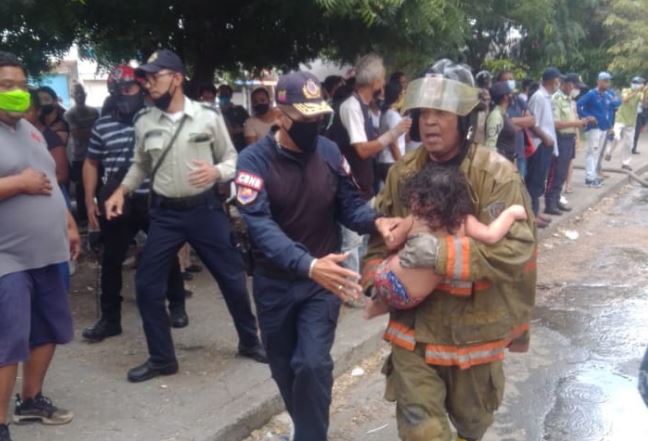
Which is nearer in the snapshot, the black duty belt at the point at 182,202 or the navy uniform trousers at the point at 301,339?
the navy uniform trousers at the point at 301,339

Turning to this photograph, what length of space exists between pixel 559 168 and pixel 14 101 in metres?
8.01

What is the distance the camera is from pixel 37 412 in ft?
13.5

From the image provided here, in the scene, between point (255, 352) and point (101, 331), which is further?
point (101, 331)

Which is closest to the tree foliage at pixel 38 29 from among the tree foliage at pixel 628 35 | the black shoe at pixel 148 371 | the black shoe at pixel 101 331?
the black shoe at pixel 101 331

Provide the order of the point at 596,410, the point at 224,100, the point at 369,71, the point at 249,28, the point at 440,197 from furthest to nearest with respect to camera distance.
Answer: the point at 224,100
the point at 249,28
the point at 369,71
the point at 596,410
the point at 440,197

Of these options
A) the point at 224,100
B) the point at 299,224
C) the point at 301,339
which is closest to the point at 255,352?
the point at 301,339

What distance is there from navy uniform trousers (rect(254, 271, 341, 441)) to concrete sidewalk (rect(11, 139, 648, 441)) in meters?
0.74

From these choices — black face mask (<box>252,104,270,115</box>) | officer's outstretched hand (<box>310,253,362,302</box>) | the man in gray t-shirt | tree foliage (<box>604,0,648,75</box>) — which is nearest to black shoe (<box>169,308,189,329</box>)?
the man in gray t-shirt

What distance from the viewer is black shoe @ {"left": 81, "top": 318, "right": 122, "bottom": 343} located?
5414 mm

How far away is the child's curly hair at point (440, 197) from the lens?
2816 mm

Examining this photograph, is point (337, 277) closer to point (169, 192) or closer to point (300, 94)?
point (300, 94)

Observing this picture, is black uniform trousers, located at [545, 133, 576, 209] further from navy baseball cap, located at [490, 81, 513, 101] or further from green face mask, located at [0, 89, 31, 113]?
green face mask, located at [0, 89, 31, 113]

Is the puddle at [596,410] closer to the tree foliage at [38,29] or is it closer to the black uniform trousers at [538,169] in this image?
the tree foliage at [38,29]

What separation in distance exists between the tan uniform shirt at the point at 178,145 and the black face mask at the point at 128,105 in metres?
0.47
